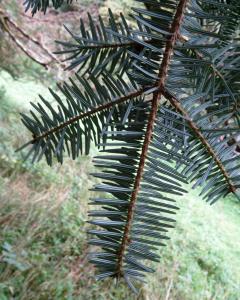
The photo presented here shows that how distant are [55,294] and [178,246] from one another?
3.23ft

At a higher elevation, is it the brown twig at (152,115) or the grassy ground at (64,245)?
the grassy ground at (64,245)

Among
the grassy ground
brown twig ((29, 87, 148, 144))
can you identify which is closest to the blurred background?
the grassy ground

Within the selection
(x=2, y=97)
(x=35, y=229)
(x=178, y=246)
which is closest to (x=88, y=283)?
(x=35, y=229)

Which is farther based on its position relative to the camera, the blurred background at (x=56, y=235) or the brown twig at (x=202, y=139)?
the blurred background at (x=56, y=235)

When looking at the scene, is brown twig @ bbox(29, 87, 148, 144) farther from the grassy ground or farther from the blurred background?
the grassy ground

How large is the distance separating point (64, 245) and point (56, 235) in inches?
3.6

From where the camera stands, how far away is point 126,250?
0.82ft

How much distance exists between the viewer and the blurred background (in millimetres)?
1209

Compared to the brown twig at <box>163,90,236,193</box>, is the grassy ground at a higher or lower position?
higher

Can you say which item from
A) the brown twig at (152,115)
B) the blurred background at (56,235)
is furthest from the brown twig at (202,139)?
the blurred background at (56,235)

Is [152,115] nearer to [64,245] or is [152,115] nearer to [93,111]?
[93,111]

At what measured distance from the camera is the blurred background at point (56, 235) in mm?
1209

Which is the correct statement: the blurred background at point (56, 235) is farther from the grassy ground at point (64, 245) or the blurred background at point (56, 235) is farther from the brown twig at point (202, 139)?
the brown twig at point (202, 139)

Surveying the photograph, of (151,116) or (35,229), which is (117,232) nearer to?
(151,116)
